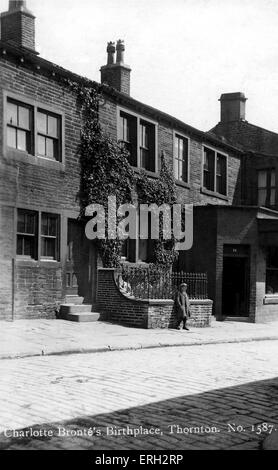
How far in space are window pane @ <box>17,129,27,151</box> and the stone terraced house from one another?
3 cm

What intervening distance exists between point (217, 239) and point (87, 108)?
7.20m

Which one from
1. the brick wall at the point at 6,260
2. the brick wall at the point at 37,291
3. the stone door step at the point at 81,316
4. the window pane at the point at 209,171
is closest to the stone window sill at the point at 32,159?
the brick wall at the point at 6,260

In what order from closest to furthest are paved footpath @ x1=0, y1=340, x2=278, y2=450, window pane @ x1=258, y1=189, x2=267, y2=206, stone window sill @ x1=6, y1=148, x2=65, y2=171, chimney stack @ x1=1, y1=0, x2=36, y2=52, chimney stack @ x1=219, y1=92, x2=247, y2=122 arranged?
paved footpath @ x1=0, y1=340, x2=278, y2=450, stone window sill @ x1=6, y1=148, x2=65, y2=171, chimney stack @ x1=1, y1=0, x2=36, y2=52, window pane @ x1=258, y1=189, x2=267, y2=206, chimney stack @ x1=219, y1=92, x2=247, y2=122

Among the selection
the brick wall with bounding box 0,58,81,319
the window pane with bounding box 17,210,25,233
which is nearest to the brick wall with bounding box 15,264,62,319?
the brick wall with bounding box 0,58,81,319

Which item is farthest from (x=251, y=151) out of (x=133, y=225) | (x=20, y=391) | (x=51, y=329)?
(x=20, y=391)

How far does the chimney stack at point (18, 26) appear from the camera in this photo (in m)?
16.3

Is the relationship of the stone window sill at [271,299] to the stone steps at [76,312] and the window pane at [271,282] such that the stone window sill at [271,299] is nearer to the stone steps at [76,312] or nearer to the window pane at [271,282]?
the window pane at [271,282]

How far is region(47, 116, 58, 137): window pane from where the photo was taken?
1666 centimetres

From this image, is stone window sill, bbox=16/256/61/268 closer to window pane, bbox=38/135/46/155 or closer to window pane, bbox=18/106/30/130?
window pane, bbox=38/135/46/155

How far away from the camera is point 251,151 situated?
27703mm

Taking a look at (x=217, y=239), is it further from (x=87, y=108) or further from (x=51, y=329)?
(x=51, y=329)

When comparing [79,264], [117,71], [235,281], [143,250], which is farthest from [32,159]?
[235,281]

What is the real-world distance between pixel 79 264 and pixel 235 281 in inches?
282

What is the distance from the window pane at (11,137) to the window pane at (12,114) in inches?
7.2
